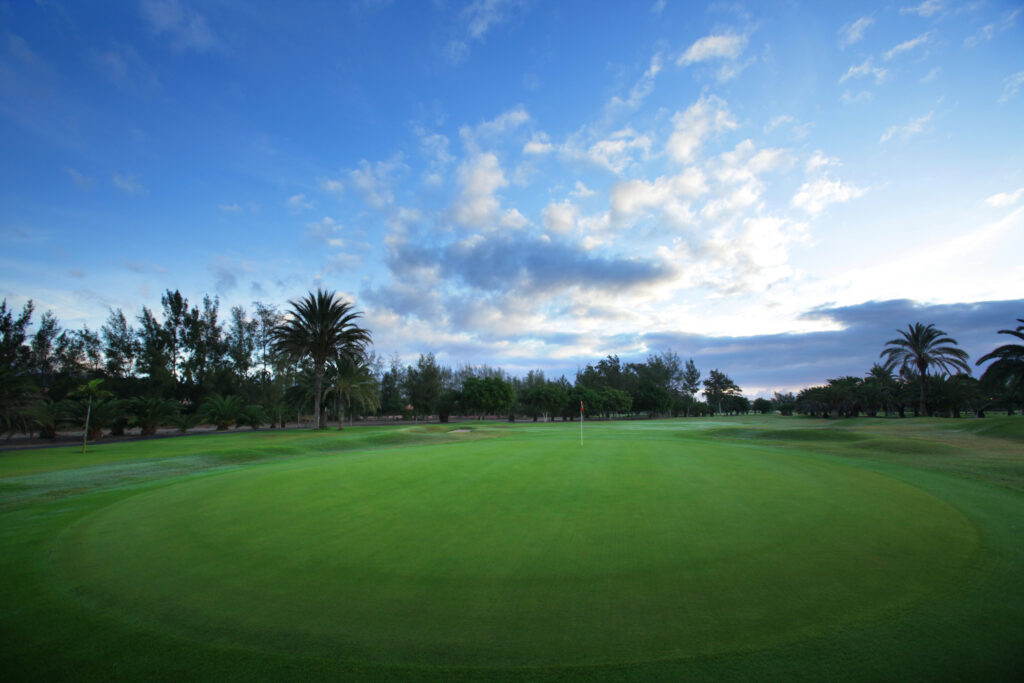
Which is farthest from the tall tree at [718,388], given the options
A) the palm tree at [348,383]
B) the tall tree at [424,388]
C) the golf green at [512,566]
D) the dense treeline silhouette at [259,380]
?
the golf green at [512,566]

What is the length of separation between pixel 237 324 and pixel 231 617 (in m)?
73.7

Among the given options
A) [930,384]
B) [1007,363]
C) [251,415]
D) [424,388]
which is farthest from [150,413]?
[930,384]

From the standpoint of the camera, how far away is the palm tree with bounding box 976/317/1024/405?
3056cm

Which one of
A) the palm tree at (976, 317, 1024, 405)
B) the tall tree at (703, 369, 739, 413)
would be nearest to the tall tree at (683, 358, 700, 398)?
the tall tree at (703, 369, 739, 413)

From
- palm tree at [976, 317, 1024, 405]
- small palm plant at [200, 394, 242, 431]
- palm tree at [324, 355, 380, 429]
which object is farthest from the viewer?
palm tree at [324, 355, 380, 429]

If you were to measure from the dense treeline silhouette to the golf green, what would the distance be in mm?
22128

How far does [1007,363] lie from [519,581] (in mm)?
45205

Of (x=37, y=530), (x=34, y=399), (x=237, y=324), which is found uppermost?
(x=237, y=324)

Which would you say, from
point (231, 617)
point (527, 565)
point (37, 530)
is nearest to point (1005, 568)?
point (527, 565)

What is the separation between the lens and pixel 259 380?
66.6m

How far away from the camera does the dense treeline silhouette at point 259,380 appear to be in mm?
31781

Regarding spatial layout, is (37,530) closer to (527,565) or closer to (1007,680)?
(527,565)

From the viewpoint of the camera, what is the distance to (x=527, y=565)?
529cm

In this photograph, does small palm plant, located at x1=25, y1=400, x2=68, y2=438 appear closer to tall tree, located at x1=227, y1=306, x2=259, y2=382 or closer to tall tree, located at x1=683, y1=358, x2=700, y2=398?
tall tree, located at x1=227, y1=306, x2=259, y2=382
